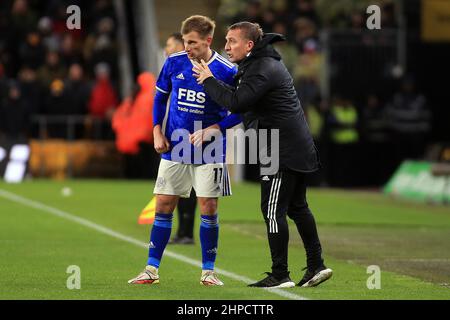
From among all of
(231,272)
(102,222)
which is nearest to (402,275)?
(231,272)

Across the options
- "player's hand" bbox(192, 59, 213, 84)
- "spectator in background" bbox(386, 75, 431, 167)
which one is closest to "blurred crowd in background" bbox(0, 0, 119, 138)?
"spectator in background" bbox(386, 75, 431, 167)

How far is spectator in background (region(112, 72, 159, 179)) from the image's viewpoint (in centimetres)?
1855

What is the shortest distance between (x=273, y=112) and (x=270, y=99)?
113mm

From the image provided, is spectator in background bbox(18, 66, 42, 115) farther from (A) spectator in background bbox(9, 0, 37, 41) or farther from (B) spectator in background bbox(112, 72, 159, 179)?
(B) spectator in background bbox(112, 72, 159, 179)

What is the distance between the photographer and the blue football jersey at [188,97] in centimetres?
1130

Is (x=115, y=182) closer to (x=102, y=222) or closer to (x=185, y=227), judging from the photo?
(x=102, y=222)

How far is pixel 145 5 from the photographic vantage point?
32.3 metres

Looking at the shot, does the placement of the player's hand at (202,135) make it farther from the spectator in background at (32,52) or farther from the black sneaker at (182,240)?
the spectator in background at (32,52)

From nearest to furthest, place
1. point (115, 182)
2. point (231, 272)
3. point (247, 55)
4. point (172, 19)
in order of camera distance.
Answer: point (247, 55) → point (231, 272) → point (115, 182) → point (172, 19)

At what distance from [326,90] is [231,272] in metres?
17.5

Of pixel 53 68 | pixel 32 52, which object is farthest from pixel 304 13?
pixel 32 52

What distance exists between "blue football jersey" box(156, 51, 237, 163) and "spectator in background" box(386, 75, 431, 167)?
17953mm

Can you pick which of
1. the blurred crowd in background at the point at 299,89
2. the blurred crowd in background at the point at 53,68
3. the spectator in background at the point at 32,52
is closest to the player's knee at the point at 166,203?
the blurred crowd in background at the point at 299,89
